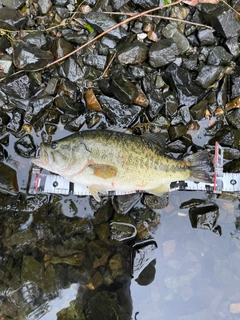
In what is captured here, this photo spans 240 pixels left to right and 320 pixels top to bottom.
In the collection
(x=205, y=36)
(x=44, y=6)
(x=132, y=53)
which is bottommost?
(x=132, y=53)

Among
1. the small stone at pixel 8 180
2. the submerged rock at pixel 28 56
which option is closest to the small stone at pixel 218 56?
the submerged rock at pixel 28 56

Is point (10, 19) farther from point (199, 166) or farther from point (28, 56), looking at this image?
point (199, 166)

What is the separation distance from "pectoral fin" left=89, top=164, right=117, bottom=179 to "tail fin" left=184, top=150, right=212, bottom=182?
1.08 meters

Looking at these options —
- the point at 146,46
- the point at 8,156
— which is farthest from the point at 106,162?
the point at 146,46

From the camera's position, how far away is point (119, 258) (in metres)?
Result: 4.68

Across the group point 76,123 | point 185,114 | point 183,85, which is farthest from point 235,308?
point 76,123

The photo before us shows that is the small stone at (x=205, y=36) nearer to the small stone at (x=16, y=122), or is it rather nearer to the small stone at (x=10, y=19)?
the small stone at (x=10, y=19)

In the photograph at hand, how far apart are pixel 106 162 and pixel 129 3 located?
2663mm

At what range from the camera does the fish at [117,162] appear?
3910 millimetres

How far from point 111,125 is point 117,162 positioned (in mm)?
907

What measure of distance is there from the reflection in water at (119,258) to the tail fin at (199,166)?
67cm

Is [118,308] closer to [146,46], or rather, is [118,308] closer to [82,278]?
[82,278]

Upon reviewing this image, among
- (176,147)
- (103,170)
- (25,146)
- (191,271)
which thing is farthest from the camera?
(191,271)

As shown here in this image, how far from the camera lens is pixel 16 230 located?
458 cm
